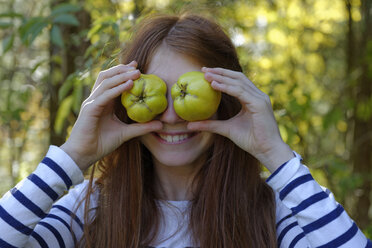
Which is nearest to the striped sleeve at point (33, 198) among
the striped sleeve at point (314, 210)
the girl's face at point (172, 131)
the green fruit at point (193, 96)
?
the girl's face at point (172, 131)

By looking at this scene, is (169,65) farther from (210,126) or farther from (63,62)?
(63,62)

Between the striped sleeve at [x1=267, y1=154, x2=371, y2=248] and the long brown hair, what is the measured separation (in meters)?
0.31

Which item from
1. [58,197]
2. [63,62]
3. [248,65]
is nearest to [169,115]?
[58,197]

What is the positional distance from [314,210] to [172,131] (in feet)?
2.12

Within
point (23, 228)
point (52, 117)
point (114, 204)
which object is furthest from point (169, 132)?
point (52, 117)

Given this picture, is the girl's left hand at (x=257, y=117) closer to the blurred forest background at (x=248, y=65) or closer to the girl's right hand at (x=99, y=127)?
the girl's right hand at (x=99, y=127)

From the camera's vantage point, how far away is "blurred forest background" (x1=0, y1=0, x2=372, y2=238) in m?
2.38

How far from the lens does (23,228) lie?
1446 mm

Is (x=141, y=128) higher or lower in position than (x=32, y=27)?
lower

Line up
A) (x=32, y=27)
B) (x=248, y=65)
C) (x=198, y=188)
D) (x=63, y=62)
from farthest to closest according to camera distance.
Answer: (x=63, y=62) < (x=248, y=65) < (x=32, y=27) < (x=198, y=188)

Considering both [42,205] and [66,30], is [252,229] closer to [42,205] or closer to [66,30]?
[42,205]

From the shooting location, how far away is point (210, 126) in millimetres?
1627

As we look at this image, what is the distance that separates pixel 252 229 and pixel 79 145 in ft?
2.74

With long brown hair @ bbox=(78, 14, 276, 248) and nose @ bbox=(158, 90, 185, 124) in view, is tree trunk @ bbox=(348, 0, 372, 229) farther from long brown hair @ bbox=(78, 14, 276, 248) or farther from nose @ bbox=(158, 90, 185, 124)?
nose @ bbox=(158, 90, 185, 124)
